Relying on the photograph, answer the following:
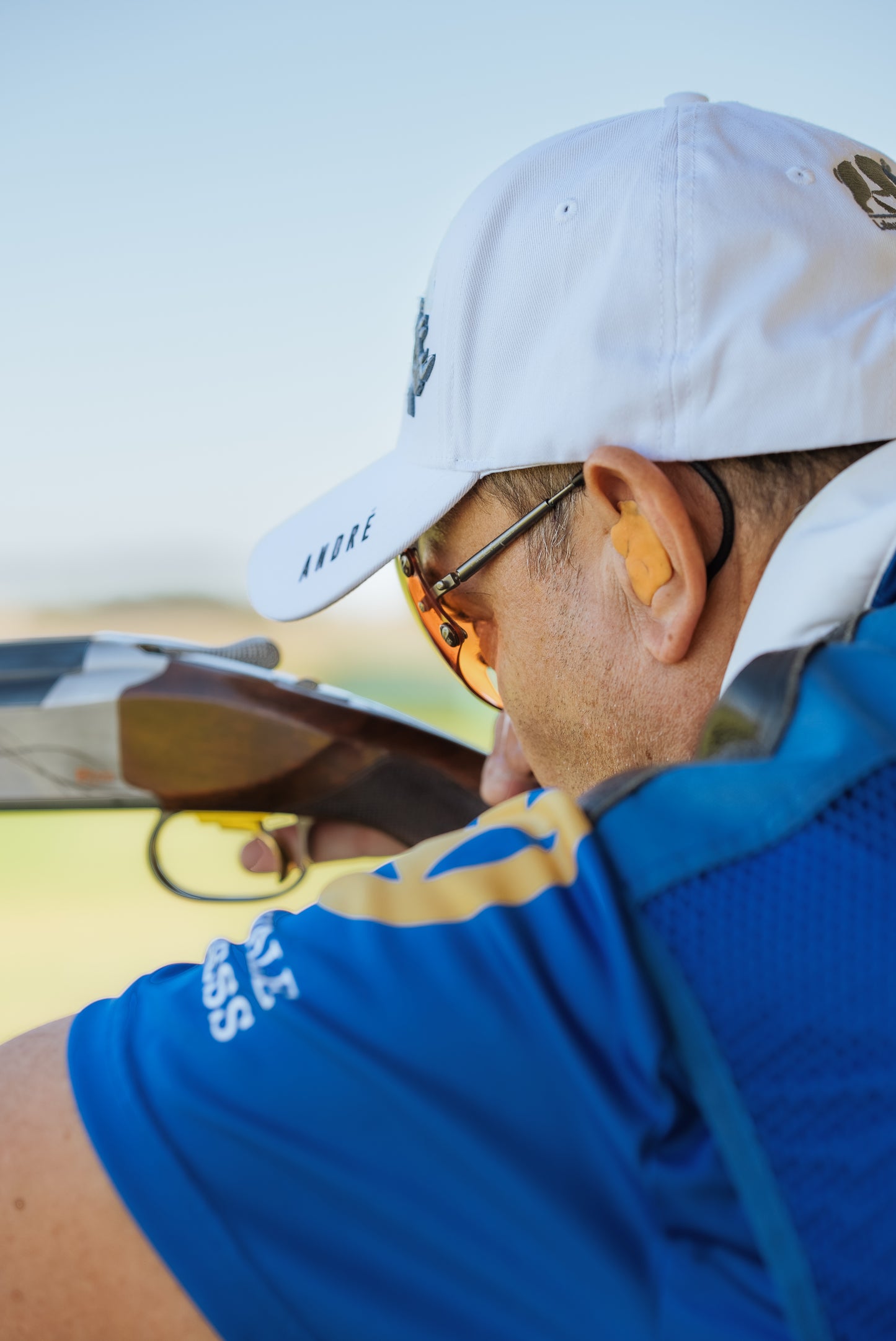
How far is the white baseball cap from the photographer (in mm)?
717

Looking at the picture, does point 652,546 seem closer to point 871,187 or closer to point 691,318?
point 691,318

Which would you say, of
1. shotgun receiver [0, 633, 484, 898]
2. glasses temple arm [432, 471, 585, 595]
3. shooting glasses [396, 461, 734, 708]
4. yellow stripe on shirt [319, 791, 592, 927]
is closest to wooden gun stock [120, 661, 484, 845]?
shotgun receiver [0, 633, 484, 898]

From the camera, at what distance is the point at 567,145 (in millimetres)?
810

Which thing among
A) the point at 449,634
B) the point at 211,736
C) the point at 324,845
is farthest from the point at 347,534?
the point at 324,845

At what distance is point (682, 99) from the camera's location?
84 cm

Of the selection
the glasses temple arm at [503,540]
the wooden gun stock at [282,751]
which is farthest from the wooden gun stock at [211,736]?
the glasses temple arm at [503,540]

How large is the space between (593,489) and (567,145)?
0.27 metres

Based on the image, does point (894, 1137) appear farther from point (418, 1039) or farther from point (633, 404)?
point (633, 404)

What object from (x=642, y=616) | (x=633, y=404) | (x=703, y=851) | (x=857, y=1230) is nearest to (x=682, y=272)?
(x=633, y=404)

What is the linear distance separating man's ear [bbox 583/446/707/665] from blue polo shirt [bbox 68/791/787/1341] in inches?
12.9

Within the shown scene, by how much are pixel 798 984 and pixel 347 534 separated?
64 centimetres

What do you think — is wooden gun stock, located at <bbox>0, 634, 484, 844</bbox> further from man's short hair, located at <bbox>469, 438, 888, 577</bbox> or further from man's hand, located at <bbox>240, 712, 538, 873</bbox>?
man's short hair, located at <bbox>469, 438, 888, 577</bbox>

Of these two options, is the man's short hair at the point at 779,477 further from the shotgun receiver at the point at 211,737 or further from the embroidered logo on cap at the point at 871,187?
the shotgun receiver at the point at 211,737

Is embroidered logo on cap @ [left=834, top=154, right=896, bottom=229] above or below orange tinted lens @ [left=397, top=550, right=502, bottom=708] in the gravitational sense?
above
